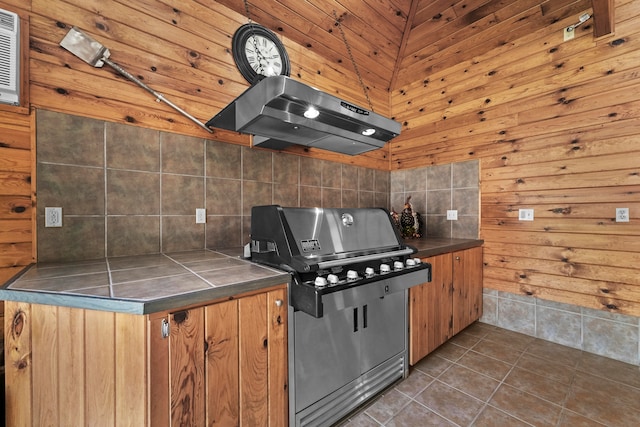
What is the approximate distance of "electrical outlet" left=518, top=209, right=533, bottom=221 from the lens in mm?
2156

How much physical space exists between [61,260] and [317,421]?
1.53m

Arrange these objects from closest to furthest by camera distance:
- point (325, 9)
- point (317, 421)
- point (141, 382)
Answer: point (141, 382) < point (317, 421) < point (325, 9)

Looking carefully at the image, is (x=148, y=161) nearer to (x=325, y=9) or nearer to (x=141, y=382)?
(x=141, y=382)

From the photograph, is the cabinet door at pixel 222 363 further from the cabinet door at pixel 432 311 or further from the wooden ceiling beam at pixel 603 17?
the wooden ceiling beam at pixel 603 17

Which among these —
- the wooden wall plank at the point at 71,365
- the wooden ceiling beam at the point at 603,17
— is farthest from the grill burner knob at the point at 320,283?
the wooden ceiling beam at the point at 603,17

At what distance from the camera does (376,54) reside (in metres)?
2.68

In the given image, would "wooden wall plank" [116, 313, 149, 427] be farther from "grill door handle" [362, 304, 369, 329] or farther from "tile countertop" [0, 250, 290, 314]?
"grill door handle" [362, 304, 369, 329]

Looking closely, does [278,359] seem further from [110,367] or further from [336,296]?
[110,367]

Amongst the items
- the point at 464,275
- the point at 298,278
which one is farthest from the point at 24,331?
the point at 464,275

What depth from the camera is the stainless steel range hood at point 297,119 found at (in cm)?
118

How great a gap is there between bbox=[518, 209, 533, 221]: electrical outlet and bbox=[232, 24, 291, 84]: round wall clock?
2.33 metres

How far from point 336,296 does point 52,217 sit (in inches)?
57.9

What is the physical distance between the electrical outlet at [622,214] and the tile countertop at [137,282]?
2341 mm

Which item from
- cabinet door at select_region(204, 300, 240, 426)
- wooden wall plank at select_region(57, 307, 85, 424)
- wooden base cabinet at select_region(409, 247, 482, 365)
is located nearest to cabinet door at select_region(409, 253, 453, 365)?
wooden base cabinet at select_region(409, 247, 482, 365)
